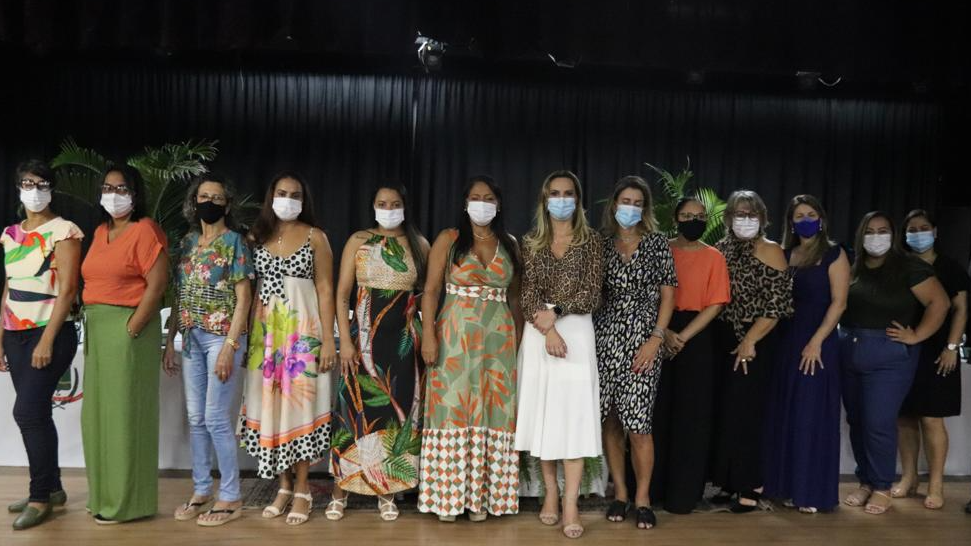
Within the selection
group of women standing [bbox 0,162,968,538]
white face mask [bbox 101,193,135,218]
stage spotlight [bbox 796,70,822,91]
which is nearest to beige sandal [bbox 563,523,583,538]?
group of women standing [bbox 0,162,968,538]

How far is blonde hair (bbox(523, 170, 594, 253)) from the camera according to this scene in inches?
144

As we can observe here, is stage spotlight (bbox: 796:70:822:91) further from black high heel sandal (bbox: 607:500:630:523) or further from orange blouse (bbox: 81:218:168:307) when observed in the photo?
orange blouse (bbox: 81:218:168:307)

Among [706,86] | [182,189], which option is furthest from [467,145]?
[182,189]

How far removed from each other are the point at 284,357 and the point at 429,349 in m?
0.66

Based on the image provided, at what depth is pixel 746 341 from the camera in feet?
12.9

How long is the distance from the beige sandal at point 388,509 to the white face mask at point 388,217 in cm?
127

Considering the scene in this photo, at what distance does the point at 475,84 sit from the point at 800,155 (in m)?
3.44

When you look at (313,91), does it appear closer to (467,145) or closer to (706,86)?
(467,145)

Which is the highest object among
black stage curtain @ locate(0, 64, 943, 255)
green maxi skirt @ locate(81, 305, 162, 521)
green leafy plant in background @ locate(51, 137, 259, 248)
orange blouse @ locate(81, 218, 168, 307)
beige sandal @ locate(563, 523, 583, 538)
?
black stage curtain @ locate(0, 64, 943, 255)

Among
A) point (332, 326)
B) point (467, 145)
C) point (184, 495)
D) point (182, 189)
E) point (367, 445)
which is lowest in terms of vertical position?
point (184, 495)

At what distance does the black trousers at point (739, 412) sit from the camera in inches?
156

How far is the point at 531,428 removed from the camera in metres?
3.65

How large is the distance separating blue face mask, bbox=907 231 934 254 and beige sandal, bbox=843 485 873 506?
1294mm

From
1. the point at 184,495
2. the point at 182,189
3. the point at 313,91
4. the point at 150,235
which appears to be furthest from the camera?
the point at 313,91
